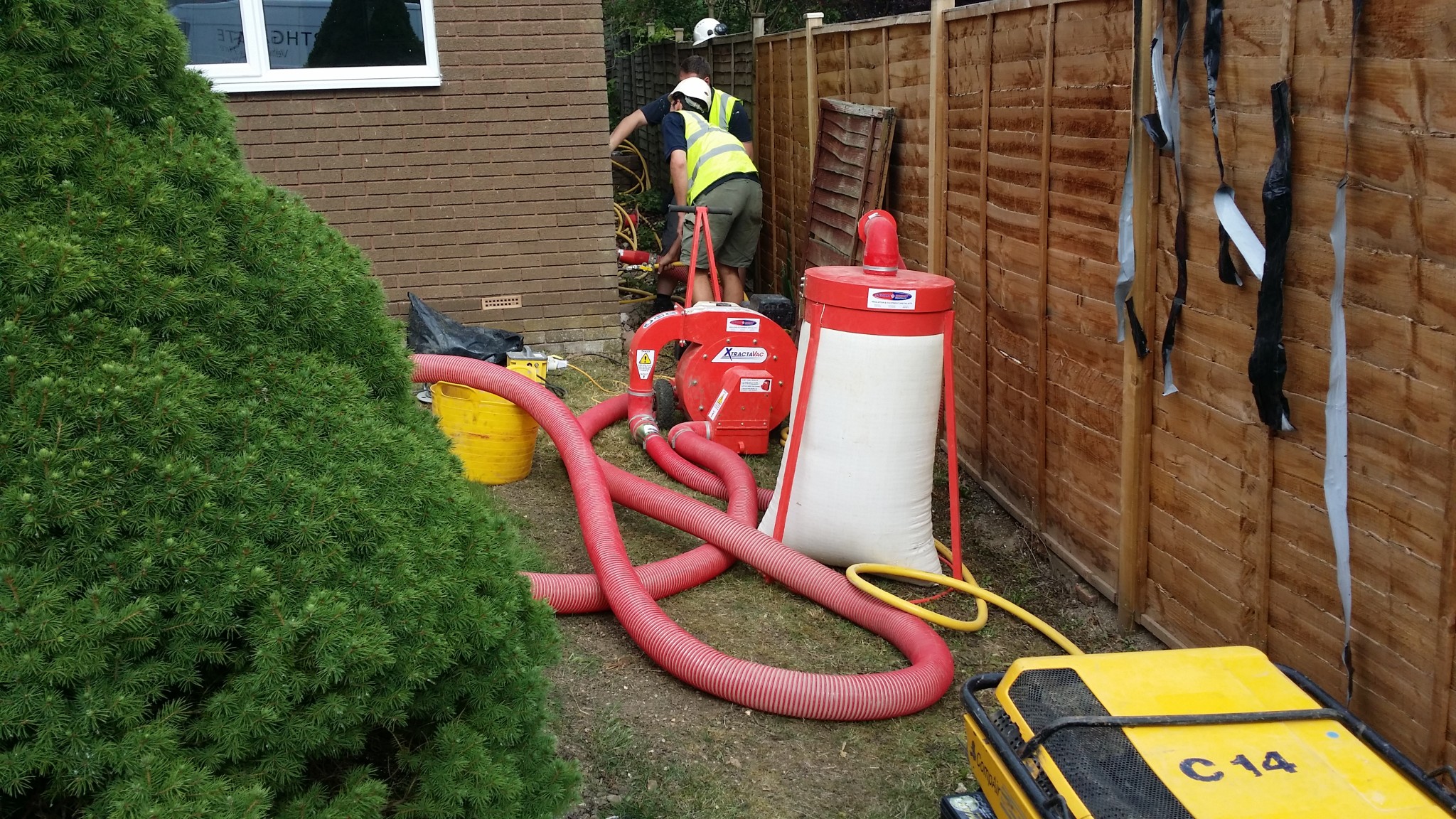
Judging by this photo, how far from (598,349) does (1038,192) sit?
14.3 ft

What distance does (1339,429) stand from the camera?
9.57 feet

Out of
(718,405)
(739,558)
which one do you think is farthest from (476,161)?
(739,558)

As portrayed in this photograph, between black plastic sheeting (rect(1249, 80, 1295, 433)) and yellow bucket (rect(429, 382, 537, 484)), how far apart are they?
11.3 feet

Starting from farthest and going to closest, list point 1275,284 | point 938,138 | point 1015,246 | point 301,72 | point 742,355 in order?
point 301,72 → point 742,355 → point 938,138 → point 1015,246 → point 1275,284

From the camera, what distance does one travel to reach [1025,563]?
5.17 m

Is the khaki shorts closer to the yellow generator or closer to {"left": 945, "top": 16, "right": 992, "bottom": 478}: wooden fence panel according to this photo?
{"left": 945, "top": 16, "right": 992, "bottom": 478}: wooden fence panel

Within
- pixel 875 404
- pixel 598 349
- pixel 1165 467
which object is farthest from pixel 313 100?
pixel 1165 467

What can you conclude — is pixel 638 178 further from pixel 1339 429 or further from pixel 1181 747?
pixel 1181 747

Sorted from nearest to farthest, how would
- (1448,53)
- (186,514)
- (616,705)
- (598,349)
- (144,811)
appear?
(144,811), (186,514), (1448,53), (616,705), (598,349)

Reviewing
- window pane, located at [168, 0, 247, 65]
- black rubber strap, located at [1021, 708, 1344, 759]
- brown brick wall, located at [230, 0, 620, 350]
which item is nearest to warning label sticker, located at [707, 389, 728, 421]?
brown brick wall, located at [230, 0, 620, 350]

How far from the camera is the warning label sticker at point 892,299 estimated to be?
4.39 metres

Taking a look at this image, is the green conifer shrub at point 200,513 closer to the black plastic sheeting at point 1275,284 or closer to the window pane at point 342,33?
the black plastic sheeting at point 1275,284

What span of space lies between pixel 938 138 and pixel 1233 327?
285 centimetres

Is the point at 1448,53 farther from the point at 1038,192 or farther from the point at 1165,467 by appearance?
the point at 1038,192
